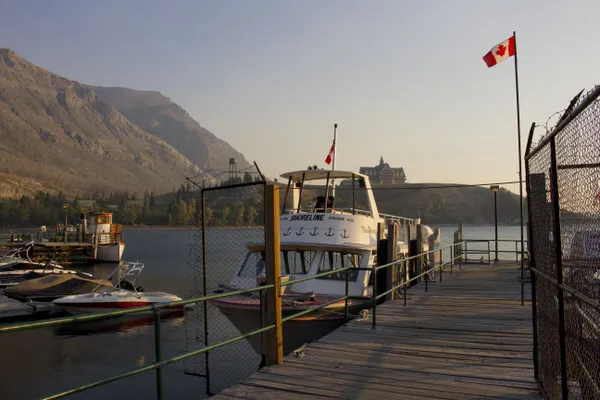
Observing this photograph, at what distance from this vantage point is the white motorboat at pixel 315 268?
11.4 m

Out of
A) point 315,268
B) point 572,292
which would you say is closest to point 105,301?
point 315,268

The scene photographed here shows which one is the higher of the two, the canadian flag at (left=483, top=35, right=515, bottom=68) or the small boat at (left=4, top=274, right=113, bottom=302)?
the canadian flag at (left=483, top=35, right=515, bottom=68)

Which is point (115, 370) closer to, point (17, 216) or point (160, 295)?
point (160, 295)

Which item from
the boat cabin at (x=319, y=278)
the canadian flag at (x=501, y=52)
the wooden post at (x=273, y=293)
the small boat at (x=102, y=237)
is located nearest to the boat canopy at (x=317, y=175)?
the boat cabin at (x=319, y=278)

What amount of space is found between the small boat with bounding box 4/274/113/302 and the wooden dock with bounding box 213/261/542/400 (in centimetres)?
1669

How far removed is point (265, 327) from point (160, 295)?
1646 cm

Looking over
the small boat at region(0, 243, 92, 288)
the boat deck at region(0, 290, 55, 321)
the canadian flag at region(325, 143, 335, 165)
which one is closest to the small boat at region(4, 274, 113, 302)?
the boat deck at region(0, 290, 55, 321)

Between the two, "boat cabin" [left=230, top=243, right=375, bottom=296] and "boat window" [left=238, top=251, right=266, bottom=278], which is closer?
"boat cabin" [left=230, top=243, right=375, bottom=296]

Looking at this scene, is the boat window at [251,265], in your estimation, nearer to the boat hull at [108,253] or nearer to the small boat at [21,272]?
the small boat at [21,272]

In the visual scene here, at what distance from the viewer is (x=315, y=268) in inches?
517

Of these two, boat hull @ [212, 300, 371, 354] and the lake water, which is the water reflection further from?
boat hull @ [212, 300, 371, 354]

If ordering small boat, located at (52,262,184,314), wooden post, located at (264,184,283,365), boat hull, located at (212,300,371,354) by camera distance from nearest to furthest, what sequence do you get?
wooden post, located at (264,184,283,365)
boat hull, located at (212,300,371,354)
small boat, located at (52,262,184,314)

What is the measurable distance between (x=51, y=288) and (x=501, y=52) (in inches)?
823

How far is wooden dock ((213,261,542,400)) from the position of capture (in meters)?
5.55
